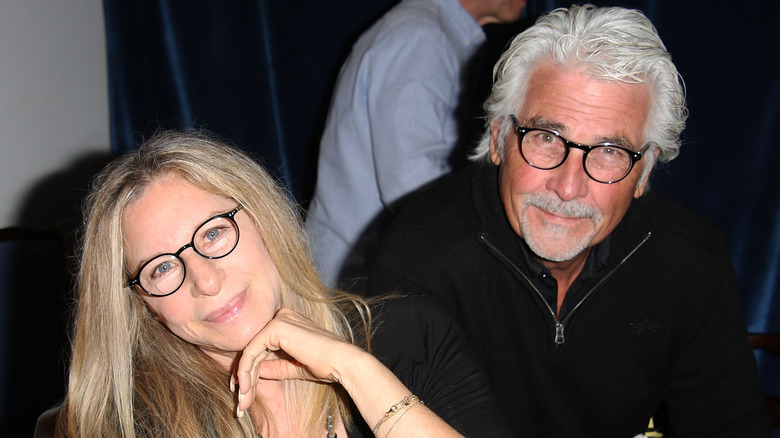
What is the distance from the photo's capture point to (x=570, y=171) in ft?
4.35

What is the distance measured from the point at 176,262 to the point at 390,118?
1.02 metres

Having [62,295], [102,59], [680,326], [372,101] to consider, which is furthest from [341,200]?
[102,59]

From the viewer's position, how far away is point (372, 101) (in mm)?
2031

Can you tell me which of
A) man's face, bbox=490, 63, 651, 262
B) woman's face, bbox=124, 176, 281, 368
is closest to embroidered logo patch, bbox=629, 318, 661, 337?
man's face, bbox=490, 63, 651, 262

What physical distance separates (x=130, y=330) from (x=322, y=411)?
40 centimetres

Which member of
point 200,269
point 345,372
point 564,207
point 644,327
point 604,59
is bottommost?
point 644,327

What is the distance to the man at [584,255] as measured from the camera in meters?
1.34

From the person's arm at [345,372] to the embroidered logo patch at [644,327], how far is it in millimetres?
638

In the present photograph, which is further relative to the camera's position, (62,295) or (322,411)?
(62,295)

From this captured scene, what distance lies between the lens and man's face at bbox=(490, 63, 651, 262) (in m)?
1.31

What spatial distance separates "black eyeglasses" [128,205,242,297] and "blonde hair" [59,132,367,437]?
0.21 ft

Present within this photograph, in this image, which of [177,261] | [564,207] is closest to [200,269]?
[177,261]

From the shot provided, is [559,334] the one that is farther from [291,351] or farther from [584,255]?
[291,351]

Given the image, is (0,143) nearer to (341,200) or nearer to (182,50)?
(182,50)
